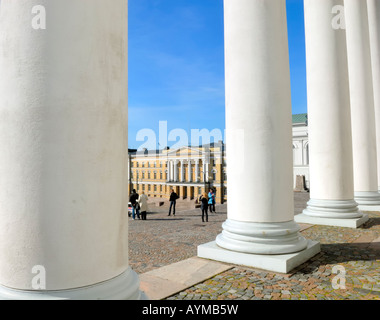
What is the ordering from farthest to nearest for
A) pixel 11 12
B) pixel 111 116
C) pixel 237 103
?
pixel 237 103 → pixel 111 116 → pixel 11 12

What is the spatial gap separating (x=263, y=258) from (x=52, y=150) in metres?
16.8

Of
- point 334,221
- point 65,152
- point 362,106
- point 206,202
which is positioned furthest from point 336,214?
point 65,152

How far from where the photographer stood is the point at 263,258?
21.4 m

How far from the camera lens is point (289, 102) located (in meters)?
23.9

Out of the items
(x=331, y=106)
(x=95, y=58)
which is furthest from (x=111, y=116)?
(x=331, y=106)

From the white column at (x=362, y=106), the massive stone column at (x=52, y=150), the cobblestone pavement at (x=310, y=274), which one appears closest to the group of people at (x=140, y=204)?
the cobblestone pavement at (x=310, y=274)

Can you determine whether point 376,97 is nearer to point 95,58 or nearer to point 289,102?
point 289,102

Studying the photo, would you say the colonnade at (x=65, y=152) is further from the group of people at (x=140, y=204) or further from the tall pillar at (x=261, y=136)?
the group of people at (x=140, y=204)

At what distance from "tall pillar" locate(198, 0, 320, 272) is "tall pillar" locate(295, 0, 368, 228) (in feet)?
52.4

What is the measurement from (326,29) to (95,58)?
34.6 metres

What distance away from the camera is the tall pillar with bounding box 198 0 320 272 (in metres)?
22.3

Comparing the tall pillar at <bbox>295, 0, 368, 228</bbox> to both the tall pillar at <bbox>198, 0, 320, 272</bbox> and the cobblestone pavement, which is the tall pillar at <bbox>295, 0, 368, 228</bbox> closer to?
the cobblestone pavement

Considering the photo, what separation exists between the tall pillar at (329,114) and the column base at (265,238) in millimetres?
16435

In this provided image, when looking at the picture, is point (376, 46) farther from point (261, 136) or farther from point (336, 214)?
point (261, 136)
